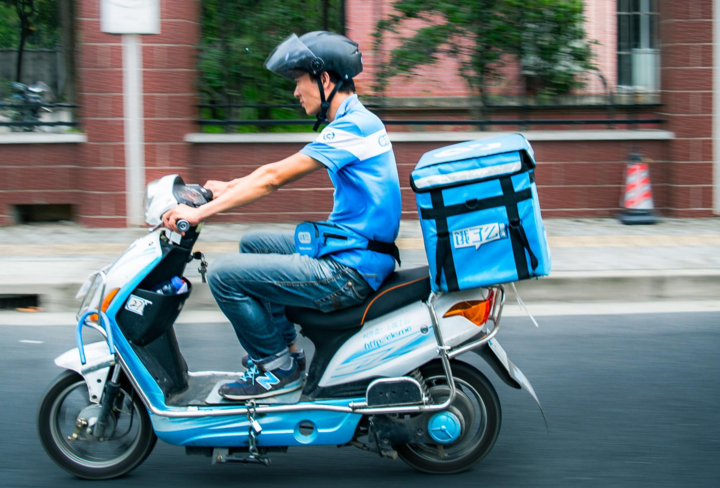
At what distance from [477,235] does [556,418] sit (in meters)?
1.53

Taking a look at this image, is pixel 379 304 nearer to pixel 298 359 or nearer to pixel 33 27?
pixel 298 359

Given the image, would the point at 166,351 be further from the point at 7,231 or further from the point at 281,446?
the point at 7,231

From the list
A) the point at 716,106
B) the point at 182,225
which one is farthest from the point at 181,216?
the point at 716,106

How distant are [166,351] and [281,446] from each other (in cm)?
68

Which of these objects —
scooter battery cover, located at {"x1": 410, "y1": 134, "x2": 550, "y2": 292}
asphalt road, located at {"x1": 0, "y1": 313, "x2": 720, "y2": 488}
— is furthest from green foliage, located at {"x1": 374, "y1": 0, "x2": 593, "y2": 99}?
scooter battery cover, located at {"x1": 410, "y1": 134, "x2": 550, "y2": 292}

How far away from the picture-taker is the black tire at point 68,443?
3.54m

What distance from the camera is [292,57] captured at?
11.1 ft

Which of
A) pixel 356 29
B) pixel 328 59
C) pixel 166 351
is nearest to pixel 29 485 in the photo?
pixel 166 351

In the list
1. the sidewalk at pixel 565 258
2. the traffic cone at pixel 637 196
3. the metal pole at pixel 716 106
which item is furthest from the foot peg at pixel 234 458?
the metal pole at pixel 716 106

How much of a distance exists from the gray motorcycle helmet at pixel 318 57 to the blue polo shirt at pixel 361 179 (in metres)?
0.13

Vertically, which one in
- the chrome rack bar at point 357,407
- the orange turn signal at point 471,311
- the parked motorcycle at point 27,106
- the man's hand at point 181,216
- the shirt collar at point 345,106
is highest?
the parked motorcycle at point 27,106

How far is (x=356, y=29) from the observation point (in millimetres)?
9875

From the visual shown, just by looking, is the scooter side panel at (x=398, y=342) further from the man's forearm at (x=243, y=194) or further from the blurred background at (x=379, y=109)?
the blurred background at (x=379, y=109)

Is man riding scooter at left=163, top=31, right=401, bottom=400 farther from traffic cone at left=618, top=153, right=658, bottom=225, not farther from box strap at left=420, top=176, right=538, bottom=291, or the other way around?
traffic cone at left=618, top=153, right=658, bottom=225
